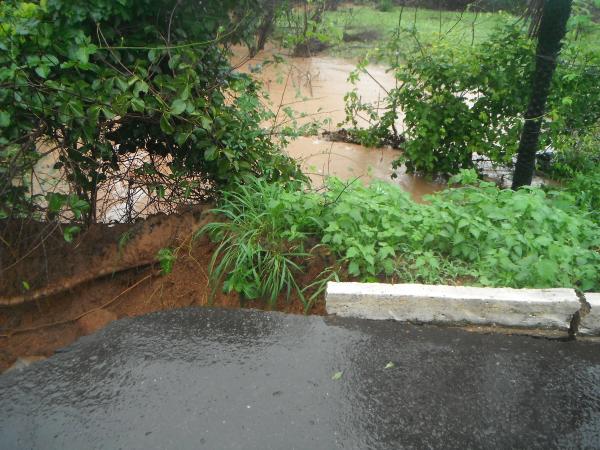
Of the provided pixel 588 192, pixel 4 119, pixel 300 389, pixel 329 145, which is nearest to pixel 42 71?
pixel 4 119


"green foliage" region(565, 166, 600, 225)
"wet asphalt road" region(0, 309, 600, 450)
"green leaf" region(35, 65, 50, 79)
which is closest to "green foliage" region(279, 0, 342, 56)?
"green leaf" region(35, 65, 50, 79)

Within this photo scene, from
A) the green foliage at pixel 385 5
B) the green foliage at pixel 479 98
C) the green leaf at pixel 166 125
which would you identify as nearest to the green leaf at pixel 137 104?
the green leaf at pixel 166 125

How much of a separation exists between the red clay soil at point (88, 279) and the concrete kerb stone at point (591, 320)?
244cm

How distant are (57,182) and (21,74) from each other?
2.97 feet

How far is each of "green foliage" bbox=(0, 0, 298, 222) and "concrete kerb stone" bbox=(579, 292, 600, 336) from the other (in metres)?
2.38

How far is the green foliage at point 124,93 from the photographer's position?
331 centimetres

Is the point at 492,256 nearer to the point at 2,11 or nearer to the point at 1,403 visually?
the point at 1,403

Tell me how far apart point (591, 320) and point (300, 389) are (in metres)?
1.63

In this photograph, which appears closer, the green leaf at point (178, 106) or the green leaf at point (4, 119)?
the green leaf at point (4, 119)

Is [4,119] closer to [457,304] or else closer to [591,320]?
[457,304]

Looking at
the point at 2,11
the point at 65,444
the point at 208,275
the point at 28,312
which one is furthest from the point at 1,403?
the point at 2,11

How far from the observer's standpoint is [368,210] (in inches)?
142

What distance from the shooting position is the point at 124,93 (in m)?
3.48

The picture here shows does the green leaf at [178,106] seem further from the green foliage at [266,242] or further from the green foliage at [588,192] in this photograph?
the green foliage at [588,192]
